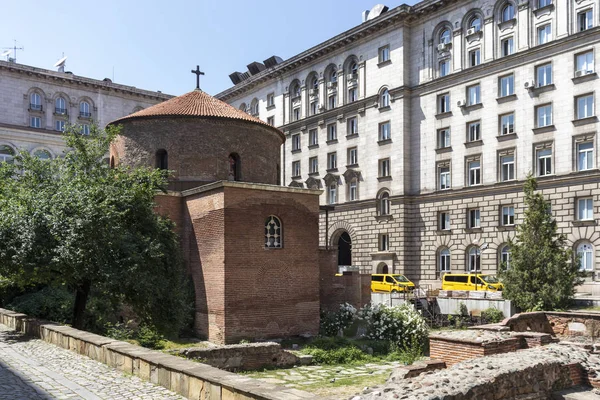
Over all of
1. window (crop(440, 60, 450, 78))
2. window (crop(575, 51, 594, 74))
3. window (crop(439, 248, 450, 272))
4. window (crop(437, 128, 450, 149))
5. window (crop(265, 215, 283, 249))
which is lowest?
window (crop(439, 248, 450, 272))

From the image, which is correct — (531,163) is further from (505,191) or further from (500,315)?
(500,315)

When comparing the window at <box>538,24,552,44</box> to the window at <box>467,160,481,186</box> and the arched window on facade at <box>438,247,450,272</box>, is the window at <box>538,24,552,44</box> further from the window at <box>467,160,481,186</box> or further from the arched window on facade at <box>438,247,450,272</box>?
the arched window on facade at <box>438,247,450,272</box>

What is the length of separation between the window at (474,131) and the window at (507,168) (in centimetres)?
225

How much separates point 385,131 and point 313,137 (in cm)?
786

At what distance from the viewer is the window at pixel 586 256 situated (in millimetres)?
30686

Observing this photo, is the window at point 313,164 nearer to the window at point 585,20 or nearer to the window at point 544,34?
the window at point 544,34

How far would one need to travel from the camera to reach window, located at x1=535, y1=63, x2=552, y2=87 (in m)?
33.0

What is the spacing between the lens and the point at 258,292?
835 inches

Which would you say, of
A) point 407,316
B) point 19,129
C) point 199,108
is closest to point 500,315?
point 407,316

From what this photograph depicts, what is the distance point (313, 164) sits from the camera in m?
47.5

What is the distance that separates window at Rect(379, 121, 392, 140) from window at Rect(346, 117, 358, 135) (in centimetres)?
257

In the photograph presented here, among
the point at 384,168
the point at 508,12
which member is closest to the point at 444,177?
the point at 384,168

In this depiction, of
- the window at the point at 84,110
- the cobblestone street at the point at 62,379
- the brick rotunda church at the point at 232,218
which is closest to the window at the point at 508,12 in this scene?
the brick rotunda church at the point at 232,218

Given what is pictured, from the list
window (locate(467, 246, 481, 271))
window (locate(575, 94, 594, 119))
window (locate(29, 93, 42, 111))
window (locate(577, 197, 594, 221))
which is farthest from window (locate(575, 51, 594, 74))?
window (locate(29, 93, 42, 111))
